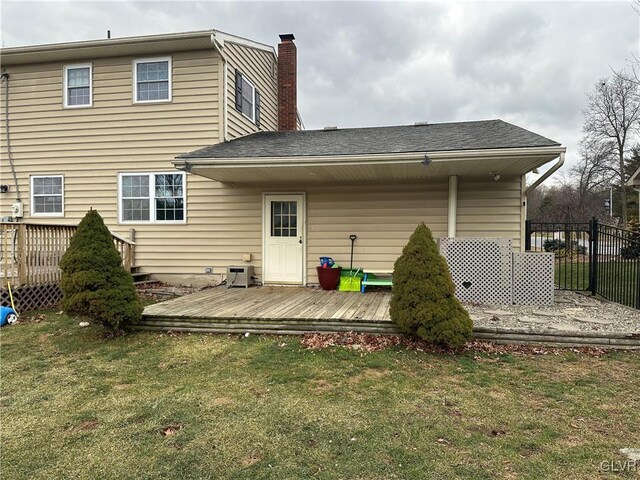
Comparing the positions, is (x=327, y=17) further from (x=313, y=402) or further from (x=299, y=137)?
(x=313, y=402)

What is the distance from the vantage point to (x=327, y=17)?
1130 centimetres

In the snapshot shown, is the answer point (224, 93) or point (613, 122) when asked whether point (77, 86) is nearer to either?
point (224, 93)

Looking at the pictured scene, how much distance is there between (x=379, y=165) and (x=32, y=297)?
6386 mm

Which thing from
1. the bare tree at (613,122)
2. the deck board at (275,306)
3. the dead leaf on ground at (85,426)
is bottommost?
the dead leaf on ground at (85,426)

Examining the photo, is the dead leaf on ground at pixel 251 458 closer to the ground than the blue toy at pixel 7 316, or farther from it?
closer to the ground

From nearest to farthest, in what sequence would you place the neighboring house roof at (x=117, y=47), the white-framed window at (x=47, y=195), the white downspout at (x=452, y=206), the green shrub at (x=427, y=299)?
the green shrub at (x=427, y=299) < the white downspout at (x=452, y=206) < the neighboring house roof at (x=117, y=47) < the white-framed window at (x=47, y=195)

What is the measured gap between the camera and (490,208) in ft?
24.4

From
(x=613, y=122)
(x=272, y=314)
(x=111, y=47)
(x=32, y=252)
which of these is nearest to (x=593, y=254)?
(x=272, y=314)

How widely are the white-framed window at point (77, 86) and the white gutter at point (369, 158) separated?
404 centimetres

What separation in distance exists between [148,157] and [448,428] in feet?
26.9

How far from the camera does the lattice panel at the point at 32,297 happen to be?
6296mm

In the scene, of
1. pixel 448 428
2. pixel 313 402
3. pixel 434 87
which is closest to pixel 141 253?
pixel 313 402

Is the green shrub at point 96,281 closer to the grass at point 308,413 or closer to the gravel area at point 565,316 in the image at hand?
→ the grass at point 308,413
